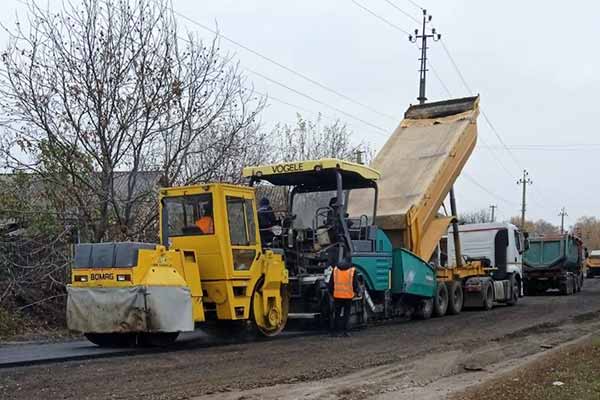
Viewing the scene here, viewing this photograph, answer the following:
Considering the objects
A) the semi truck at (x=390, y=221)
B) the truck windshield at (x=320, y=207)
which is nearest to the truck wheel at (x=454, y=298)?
the semi truck at (x=390, y=221)

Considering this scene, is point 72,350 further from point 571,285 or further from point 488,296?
point 571,285

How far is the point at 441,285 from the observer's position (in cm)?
1859

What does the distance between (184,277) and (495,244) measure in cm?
1436

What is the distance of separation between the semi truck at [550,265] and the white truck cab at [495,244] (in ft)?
23.4

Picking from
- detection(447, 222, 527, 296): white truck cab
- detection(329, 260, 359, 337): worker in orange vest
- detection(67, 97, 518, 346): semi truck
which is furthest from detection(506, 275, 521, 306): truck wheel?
detection(329, 260, 359, 337): worker in orange vest

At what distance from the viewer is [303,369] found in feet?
31.2

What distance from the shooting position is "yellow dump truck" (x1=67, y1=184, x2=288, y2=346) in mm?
10656

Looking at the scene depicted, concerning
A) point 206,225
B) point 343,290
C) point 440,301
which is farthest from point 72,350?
point 440,301

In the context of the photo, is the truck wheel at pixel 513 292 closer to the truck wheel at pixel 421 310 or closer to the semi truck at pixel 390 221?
the semi truck at pixel 390 221

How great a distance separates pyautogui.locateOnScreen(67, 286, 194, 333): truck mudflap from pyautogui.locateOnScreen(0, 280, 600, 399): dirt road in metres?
0.45

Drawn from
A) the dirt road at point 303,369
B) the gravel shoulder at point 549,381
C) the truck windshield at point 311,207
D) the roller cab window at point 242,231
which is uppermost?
the truck windshield at point 311,207

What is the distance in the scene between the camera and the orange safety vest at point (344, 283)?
1337 cm

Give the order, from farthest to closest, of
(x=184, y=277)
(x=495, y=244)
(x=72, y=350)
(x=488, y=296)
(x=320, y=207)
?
1. (x=495, y=244)
2. (x=488, y=296)
3. (x=320, y=207)
4. (x=184, y=277)
5. (x=72, y=350)

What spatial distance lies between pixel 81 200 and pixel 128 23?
3621mm
